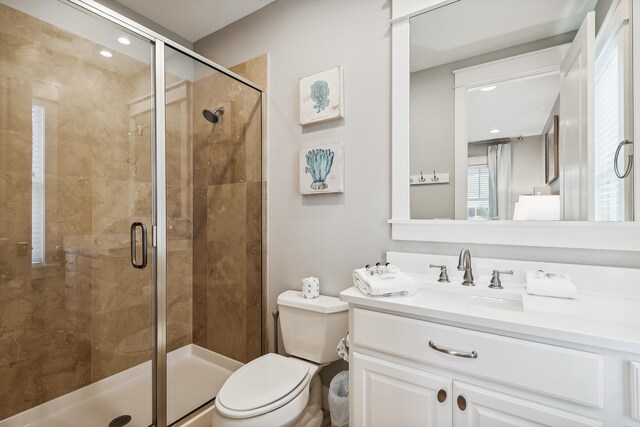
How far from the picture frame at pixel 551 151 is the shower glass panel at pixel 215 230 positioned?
5.11ft

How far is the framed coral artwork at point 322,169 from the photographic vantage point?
1.67 metres

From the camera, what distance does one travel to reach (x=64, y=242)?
1.63m

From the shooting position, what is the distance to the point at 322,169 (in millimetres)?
1729

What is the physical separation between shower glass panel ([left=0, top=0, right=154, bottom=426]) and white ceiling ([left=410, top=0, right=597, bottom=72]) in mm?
1411

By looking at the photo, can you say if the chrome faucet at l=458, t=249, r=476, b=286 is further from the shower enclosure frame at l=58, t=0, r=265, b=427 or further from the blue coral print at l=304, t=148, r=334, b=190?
the shower enclosure frame at l=58, t=0, r=265, b=427

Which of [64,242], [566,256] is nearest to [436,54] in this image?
[566,256]

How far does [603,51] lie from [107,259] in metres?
2.54

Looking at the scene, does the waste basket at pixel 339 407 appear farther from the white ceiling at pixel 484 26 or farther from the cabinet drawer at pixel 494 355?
the white ceiling at pixel 484 26

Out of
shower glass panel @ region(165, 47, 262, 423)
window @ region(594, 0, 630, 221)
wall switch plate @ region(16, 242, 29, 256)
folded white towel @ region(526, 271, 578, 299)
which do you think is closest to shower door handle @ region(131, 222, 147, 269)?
shower glass panel @ region(165, 47, 262, 423)

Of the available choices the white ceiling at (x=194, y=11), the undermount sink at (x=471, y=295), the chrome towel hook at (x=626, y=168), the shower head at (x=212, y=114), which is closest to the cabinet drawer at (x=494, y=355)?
the undermount sink at (x=471, y=295)

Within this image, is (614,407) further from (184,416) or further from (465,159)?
(184,416)

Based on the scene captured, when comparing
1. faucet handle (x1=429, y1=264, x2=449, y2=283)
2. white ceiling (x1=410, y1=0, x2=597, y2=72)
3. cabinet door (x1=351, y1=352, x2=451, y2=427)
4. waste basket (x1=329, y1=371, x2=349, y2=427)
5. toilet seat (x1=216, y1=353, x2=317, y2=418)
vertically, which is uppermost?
white ceiling (x1=410, y1=0, x2=597, y2=72)

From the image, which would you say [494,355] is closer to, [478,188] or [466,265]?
[466,265]

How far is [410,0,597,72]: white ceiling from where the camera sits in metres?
1.20
